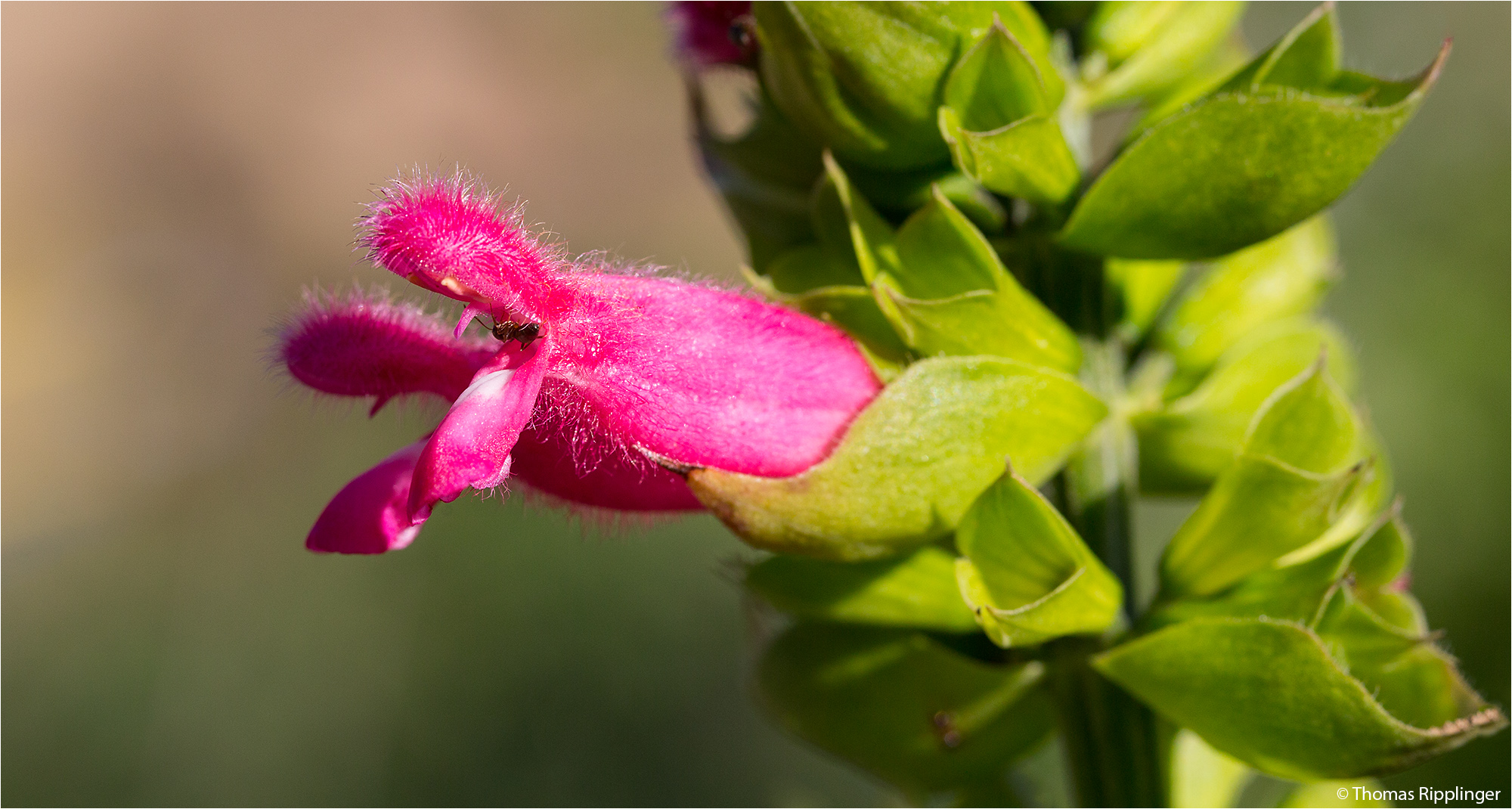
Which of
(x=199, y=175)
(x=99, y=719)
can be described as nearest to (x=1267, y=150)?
(x=99, y=719)

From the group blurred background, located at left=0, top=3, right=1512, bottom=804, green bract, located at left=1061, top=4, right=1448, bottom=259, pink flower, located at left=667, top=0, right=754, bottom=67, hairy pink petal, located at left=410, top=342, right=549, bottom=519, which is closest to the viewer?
hairy pink petal, located at left=410, top=342, right=549, bottom=519

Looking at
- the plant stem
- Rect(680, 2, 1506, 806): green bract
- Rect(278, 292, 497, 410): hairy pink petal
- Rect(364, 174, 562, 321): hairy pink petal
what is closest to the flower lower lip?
Rect(364, 174, 562, 321): hairy pink petal

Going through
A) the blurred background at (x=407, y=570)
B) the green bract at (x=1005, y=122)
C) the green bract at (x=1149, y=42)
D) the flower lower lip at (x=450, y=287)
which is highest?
the green bract at (x=1149, y=42)

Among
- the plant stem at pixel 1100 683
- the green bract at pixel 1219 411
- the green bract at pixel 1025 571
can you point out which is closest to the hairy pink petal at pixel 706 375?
the green bract at pixel 1025 571

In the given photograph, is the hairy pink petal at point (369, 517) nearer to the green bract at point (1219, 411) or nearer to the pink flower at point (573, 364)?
the pink flower at point (573, 364)

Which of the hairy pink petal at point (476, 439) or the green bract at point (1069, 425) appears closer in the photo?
the hairy pink petal at point (476, 439)

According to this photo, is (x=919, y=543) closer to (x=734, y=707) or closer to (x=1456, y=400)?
(x=734, y=707)

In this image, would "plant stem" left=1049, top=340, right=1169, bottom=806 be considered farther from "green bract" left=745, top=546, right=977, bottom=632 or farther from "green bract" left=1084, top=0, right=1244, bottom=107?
"green bract" left=1084, top=0, right=1244, bottom=107

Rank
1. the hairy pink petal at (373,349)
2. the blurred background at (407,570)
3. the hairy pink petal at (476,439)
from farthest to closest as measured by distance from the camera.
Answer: the blurred background at (407,570), the hairy pink petal at (373,349), the hairy pink petal at (476,439)
